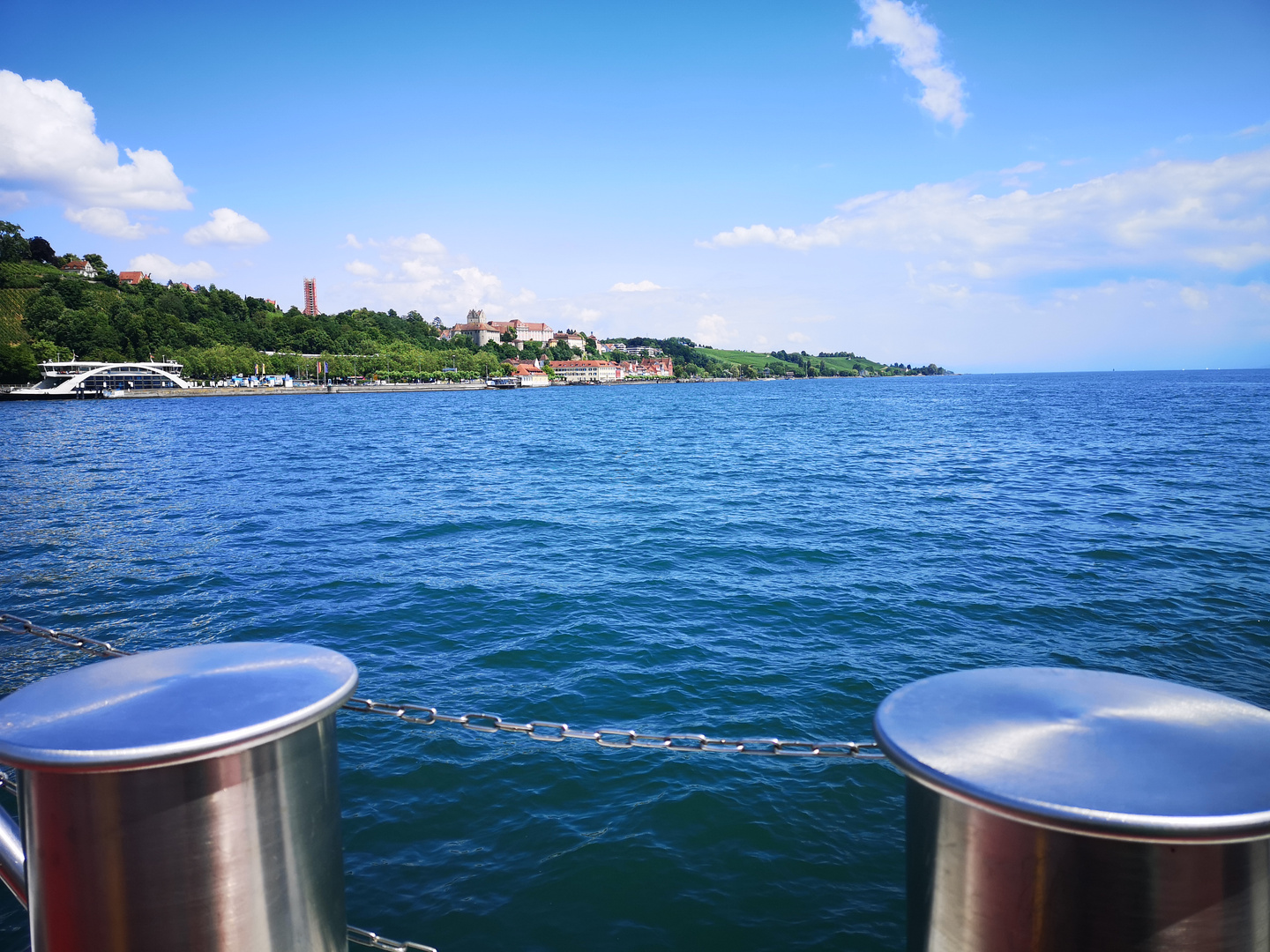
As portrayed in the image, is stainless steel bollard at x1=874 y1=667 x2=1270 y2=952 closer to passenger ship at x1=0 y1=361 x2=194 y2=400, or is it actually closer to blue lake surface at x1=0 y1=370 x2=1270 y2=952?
blue lake surface at x1=0 y1=370 x2=1270 y2=952

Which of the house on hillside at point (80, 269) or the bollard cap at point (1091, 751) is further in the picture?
the house on hillside at point (80, 269)

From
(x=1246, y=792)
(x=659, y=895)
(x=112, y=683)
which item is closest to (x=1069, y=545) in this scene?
(x=659, y=895)

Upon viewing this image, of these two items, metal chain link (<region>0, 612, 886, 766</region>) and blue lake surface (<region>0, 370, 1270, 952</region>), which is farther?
blue lake surface (<region>0, 370, 1270, 952</region>)

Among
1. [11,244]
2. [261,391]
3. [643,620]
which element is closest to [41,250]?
[11,244]

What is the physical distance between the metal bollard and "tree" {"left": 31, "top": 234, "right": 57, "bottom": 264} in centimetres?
21650

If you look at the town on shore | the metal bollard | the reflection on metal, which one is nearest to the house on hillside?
the town on shore

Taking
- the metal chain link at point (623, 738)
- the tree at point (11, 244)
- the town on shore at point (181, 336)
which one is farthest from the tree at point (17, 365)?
the metal chain link at point (623, 738)

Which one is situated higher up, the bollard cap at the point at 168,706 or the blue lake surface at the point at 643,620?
the bollard cap at the point at 168,706

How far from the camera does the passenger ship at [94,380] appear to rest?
108125mm

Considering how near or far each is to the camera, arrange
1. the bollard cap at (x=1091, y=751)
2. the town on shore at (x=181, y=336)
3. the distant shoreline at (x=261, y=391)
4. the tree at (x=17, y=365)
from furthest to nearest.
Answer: the town on shore at (x=181, y=336)
the distant shoreline at (x=261, y=391)
the tree at (x=17, y=365)
the bollard cap at (x=1091, y=751)

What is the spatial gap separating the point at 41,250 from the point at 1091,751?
222 m

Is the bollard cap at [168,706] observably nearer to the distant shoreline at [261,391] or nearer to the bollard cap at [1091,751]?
Result: the bollard cap at [1091,751]

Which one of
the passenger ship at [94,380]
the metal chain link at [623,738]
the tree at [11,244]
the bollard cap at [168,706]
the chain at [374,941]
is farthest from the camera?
the tree at [11,244]

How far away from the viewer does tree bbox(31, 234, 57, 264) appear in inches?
6632
